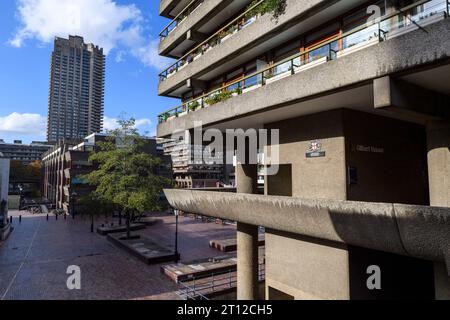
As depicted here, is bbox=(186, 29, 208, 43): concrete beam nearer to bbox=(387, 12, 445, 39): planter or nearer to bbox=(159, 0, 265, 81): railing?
bbox=(159, 0, 265, 81): railing

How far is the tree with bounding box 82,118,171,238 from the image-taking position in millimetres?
28844

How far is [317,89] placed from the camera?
796 centimetres

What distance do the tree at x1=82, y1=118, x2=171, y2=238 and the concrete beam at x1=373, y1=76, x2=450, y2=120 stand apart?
80.7ft

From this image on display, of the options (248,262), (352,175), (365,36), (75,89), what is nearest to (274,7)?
(365,36)

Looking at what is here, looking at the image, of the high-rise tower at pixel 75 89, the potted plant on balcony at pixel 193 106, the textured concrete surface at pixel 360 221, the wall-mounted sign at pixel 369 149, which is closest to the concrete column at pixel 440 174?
the textured concrete surface at pixel 360 221

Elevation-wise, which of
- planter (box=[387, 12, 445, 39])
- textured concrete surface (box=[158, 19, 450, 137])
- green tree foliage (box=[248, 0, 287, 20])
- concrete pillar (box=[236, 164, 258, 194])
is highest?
green tree foliage (box=[248, 0, 287, 20])

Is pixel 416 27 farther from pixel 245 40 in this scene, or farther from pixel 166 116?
pixel 166 116

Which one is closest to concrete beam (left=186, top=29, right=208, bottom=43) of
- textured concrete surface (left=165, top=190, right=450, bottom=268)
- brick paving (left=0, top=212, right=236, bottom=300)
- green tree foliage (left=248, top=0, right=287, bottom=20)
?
green tree foliage (left=248, top=0, right=287, bottom=20)

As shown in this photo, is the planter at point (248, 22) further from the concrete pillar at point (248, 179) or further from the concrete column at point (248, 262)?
the concrete column at point (248, 262)

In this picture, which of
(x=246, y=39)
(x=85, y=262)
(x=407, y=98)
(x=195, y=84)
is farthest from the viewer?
(x=85, y=262)

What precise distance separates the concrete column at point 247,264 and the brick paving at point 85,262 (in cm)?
539

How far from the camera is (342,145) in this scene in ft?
30.6

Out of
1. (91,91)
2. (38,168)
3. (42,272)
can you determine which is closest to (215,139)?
(42,272)

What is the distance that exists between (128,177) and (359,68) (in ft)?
83.8
